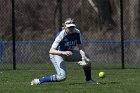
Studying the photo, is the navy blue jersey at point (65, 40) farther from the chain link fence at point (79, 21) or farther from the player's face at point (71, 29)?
the chain link fence at point (79, 21)

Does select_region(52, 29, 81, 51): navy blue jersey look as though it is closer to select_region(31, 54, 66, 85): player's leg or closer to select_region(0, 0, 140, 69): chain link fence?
select_region(31, 54, 66, 85): player's leg

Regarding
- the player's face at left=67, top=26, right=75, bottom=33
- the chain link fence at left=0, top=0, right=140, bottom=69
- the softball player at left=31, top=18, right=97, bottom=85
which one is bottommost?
the chain link fence at left=0, top=0, right=140, bottom=69

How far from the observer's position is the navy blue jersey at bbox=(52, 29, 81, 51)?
48.7ft

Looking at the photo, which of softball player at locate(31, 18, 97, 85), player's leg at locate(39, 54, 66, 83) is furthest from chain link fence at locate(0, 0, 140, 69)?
player's leg at locate(39, 54, 66, 83)

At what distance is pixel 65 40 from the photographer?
1495 cm

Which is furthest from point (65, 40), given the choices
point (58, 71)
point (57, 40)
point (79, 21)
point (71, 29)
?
point (79, 21)

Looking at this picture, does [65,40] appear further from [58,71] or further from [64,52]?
[58,71]

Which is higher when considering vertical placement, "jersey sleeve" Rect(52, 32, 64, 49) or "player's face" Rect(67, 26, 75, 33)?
"player's face" Rect(67, 26, 75, 33)

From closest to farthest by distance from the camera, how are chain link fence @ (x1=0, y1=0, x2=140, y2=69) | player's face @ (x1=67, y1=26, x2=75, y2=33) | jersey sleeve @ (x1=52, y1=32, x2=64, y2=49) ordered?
player's face @ (x1=67, y1=26, x2=75, y2=33)
jersey sleeve @ (x1=52, y1=32, x2=64, y2=49)
chain link fence @ (x1=0, y1=0, x2=140, y2=69)

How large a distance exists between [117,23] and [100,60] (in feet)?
27.0

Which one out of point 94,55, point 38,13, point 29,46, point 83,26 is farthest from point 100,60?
point 38,13

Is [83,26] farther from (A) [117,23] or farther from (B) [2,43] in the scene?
(B) [2,43]

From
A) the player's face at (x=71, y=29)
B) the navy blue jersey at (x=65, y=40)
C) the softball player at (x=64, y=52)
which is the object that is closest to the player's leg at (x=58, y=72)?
the softball player at (x=64, y=52)

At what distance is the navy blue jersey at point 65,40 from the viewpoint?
14.8m
